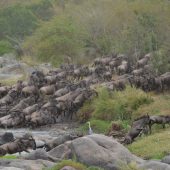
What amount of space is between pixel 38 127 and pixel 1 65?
41.0 metres

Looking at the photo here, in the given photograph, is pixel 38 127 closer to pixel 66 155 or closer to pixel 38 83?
pixel 38 83

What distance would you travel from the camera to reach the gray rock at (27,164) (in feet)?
54.3

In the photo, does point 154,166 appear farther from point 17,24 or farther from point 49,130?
point 17,24

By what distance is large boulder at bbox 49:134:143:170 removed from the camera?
54.6 ft

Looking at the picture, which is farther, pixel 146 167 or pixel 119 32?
pixel 119 32

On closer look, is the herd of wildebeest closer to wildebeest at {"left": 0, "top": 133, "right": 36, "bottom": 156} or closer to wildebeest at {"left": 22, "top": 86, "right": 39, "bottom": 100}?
wildebeest at {"left": 22, "top": 86, "right": 39, "bottom": 100}

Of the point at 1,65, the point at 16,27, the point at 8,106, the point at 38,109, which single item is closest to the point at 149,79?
the point at 38,109

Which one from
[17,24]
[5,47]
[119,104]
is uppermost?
[17,24]

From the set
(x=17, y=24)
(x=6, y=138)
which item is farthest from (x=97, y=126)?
(x=17, y=24)

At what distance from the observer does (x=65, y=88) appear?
137 feet

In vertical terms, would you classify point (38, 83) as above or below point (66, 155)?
above

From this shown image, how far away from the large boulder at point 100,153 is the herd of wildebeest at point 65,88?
18.7 m

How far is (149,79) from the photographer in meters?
39.4

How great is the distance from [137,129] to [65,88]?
16.8m
